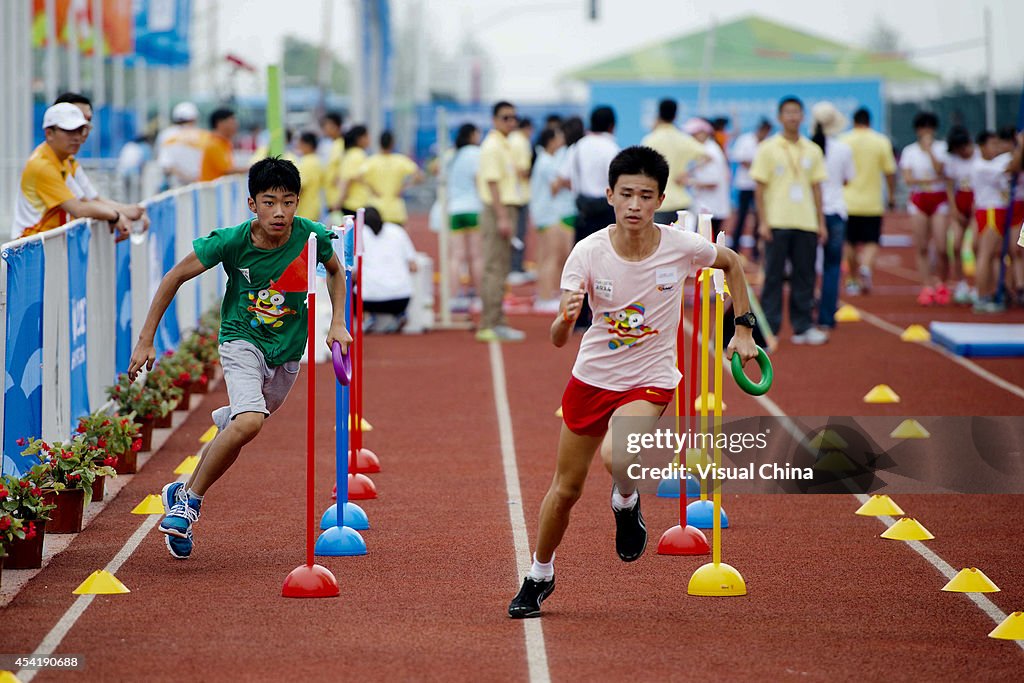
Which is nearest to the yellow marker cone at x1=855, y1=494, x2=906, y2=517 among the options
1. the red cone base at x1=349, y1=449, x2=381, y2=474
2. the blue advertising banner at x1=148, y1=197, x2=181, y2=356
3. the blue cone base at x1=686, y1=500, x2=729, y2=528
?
the blue cone base at x1=686, y1=500, x2=729, y2=528

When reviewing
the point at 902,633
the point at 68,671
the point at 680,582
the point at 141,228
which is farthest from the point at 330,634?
the point at 141,228

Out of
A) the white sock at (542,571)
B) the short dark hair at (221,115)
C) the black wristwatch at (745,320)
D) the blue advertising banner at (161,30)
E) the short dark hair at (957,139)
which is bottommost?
the white sock at (542,571)

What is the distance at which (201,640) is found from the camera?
6203 millimetres

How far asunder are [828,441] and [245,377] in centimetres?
412

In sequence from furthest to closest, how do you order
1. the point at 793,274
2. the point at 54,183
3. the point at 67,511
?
1. the point at 793,274
2. the point at 54,183
3. the point at 67,511

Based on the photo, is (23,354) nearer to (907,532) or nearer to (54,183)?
(54,183)

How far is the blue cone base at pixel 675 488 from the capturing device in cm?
911

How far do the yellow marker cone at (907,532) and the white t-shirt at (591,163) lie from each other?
303 inches

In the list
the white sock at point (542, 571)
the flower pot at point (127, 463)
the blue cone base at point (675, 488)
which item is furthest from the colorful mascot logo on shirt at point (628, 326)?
the flower pot at point (127, 463)

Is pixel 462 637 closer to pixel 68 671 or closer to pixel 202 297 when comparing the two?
pixel 68 671

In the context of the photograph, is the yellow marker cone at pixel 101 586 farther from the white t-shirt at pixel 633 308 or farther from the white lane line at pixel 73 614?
the white t-shirt at pixel 633 308

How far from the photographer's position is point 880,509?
8.73 metres

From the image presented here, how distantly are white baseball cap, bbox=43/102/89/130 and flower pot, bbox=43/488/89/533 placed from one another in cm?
321

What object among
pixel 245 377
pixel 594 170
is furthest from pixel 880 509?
pixel 594 170
